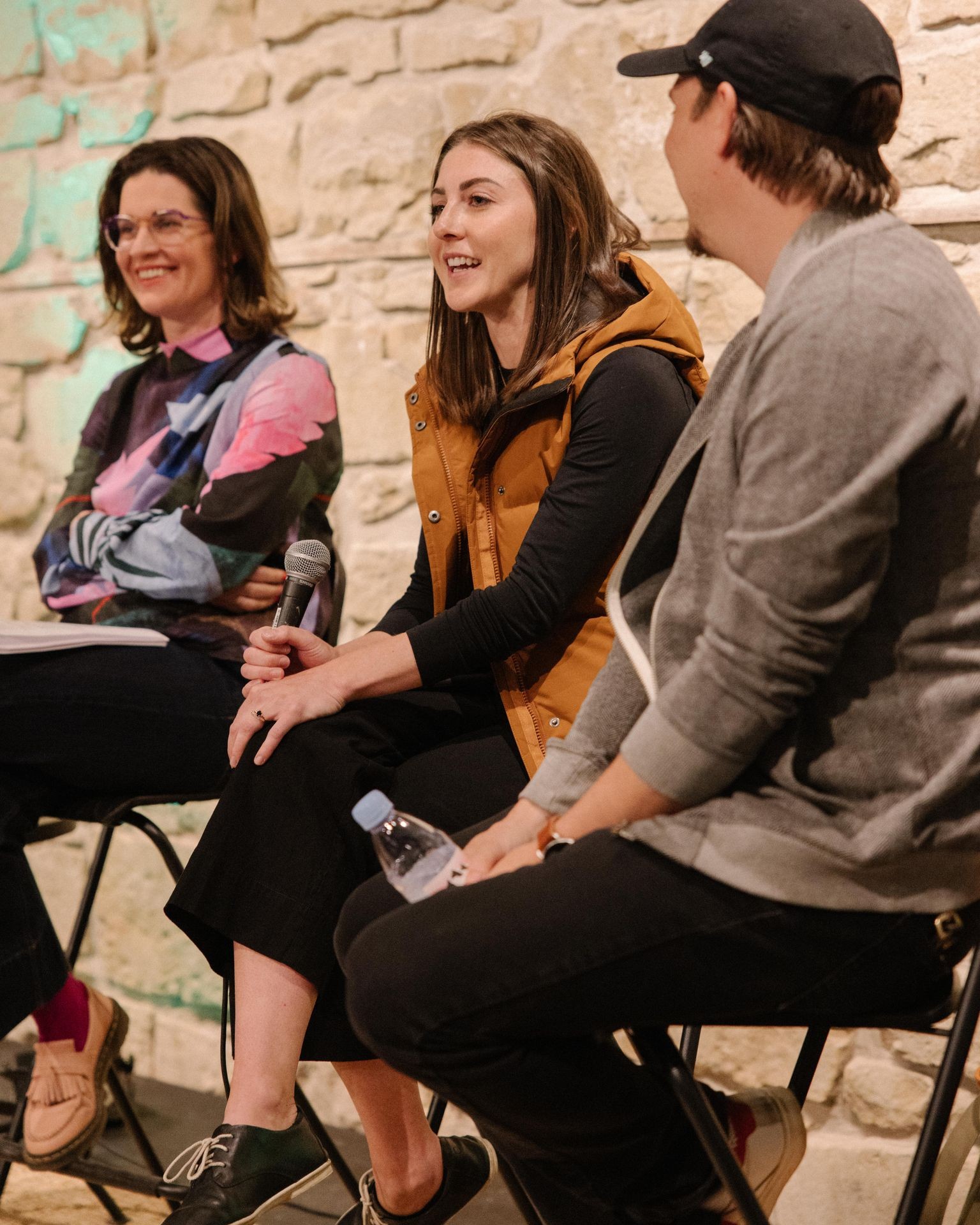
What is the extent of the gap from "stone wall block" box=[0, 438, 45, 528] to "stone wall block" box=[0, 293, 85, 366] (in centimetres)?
21

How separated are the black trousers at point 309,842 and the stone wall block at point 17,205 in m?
1.90

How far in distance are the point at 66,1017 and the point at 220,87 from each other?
190 centimetres

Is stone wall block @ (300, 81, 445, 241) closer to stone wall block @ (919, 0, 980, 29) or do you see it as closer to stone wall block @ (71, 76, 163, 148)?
stone wall block @ (71, 76, 163, 148)

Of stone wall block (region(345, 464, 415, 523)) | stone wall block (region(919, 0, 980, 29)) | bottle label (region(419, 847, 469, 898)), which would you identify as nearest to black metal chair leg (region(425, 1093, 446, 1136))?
bottle label (region(419, 847, 469, 898))

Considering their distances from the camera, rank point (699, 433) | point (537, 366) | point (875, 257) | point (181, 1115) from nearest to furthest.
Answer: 1. point (875, 257)
2. point (699, 433)
3. point (537, 366)
4. point (181, 1115)

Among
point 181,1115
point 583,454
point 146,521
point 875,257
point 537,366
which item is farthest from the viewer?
point 181,1115

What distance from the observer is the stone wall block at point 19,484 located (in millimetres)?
3119

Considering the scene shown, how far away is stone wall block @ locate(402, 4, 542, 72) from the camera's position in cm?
254

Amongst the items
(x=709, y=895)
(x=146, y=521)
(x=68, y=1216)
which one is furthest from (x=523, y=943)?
(x=68, y=1216)

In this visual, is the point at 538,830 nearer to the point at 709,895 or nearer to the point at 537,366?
the point at 709,895

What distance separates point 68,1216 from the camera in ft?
7.59

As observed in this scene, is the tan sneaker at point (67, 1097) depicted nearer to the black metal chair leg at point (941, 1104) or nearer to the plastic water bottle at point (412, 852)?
the plastic water bottle at point (412, 852)

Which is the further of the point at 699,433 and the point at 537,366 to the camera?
the point at 537,366

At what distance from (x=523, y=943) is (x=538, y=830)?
0.72 ft
